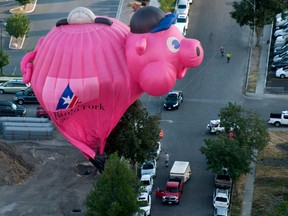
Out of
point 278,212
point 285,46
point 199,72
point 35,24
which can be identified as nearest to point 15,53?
point 35,24

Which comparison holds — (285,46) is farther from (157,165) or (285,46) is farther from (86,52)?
(86,52)

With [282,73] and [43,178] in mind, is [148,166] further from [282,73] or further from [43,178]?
[282,73]

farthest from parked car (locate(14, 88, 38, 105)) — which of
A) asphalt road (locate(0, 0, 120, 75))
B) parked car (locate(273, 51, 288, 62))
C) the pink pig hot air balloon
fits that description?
parked car (locate(273, 51, 288, 62))

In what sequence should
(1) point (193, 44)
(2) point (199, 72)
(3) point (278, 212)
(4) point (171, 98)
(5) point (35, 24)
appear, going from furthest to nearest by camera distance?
(5) point (35, 24) < (2) point (199, 72) < (4) point (171, 98) < (1) point (193, 44) < (3) point (278, 212)

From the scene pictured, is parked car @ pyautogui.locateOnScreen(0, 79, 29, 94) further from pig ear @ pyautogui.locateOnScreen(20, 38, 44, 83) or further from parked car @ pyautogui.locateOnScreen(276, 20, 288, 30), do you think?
parked car @ pyautogui.locateOnScreen(276, 20, 288, 30)

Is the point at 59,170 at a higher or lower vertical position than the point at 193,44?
lower

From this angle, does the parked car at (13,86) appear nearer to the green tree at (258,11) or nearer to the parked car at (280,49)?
the green tree at (258,11)

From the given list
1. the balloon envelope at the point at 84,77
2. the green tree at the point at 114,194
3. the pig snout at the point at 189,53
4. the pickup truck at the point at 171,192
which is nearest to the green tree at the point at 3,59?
the balloon envelope at the point at 84,77
